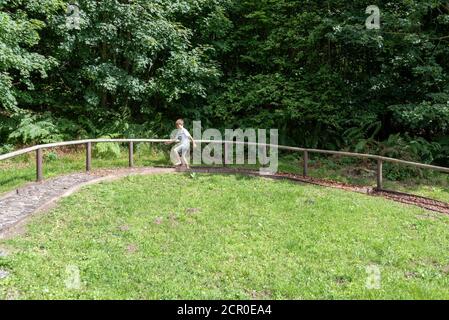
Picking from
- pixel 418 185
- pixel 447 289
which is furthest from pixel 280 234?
pixel 418 185

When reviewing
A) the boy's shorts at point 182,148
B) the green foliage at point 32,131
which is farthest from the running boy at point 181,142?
the green foliage at point 32,131

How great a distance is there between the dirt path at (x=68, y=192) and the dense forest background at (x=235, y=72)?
323 cm

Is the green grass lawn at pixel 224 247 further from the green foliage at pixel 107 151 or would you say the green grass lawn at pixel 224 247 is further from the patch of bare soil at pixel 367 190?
the green foliage at pixel 107 151

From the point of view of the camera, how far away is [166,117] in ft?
55.7

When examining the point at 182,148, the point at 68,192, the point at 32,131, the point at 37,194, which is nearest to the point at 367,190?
the point at 182,148

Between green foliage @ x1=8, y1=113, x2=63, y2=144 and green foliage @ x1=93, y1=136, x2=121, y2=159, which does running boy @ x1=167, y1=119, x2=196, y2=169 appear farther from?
green foliage @ x1=8, y1=113, x2=63, y2=144

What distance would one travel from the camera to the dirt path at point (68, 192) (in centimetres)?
779

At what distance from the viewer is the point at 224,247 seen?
23.5 ft

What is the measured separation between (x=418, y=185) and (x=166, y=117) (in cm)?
916

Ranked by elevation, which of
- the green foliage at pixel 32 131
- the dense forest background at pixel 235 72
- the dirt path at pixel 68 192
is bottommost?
the dirt path at pixel 68 192

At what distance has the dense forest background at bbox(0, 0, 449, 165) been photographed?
539 inches

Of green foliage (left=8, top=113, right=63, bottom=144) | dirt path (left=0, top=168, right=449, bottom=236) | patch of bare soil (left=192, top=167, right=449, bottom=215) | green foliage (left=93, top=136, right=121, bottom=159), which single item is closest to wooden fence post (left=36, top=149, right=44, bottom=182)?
dirt path (left=0, top=168, right=449, bottom=236)

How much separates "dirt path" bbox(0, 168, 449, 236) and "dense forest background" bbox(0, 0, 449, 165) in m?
3.23

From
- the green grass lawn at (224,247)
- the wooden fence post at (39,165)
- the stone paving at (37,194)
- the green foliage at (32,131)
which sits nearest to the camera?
the green grass lawn at (224,247)
